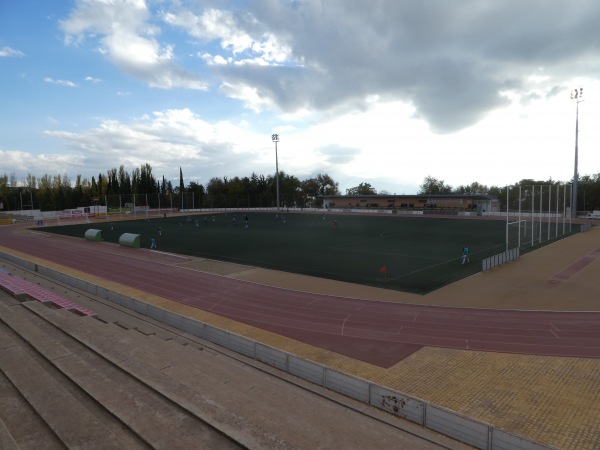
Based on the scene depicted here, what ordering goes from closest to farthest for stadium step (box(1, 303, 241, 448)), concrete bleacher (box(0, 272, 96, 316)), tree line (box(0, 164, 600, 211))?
stadium step (box(1, 303, 241, 448)) < concrete bleacher (box(0, 272, 96, 316)) < tree line (box(0, 164, 600, 211))

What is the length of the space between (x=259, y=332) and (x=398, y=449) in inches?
342

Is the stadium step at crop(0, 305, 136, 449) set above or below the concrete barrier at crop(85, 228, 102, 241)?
below

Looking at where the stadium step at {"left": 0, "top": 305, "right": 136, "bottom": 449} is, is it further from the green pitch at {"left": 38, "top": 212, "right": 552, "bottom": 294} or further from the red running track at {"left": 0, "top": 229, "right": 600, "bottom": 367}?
the green pitch at {"left": 38, "top": 212, "right": 552, "bottom": 294}

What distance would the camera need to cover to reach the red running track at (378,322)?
14.4 m

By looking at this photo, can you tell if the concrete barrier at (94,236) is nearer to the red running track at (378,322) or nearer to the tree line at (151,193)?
the red running track at (378,322)

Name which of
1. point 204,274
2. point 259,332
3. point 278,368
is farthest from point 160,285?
point 278,368

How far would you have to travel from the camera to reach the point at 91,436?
9094mm

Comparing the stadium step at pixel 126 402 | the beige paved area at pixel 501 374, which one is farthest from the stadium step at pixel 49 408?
the beige paved area at pixel 501 374

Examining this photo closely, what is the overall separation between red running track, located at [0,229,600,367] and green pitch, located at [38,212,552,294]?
436cm

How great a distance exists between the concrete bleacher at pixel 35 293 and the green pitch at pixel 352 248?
42.1 ft

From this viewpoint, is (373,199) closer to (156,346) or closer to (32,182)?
(156,346)

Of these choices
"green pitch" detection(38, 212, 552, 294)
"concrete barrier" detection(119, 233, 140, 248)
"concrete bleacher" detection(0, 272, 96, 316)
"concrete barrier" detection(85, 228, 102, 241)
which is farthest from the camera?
"concrete barrier" detection(85, 228, 102, 241)

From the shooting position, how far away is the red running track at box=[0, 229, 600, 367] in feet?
47.3

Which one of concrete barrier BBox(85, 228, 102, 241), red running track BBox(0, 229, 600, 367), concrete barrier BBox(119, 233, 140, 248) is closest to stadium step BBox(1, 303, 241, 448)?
red running track BBox(0, 229, 600, 367)
